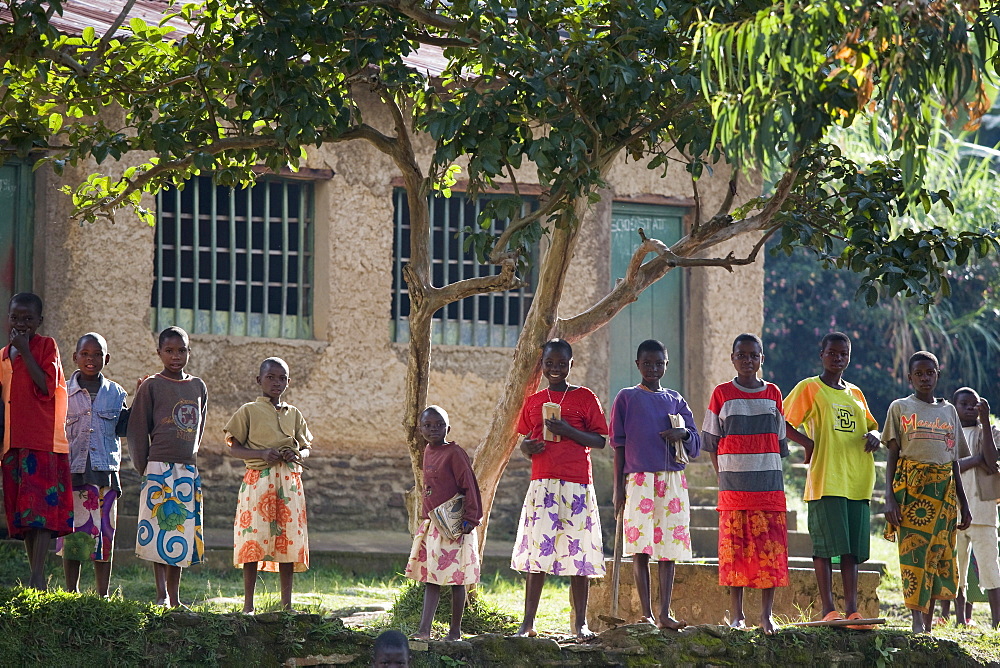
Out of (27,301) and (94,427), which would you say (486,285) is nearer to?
(94,427)

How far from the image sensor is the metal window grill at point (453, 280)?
440 inches

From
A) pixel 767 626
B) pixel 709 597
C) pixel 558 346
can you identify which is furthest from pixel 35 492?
pixel 709 597

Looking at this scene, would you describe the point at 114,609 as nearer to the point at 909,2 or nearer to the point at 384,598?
the point at 384,598

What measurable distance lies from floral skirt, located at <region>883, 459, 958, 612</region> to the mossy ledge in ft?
1.25

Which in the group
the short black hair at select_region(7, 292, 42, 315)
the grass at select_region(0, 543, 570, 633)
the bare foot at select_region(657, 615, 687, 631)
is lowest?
the grass at select_region(0, 543, 570, 633)

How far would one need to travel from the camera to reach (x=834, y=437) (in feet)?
23.7

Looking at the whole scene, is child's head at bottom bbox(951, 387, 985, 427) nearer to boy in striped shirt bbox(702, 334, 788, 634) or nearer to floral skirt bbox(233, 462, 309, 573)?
boy in striped shirt bbox(702, 334, 788, 634)

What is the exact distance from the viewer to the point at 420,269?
7.70 meters

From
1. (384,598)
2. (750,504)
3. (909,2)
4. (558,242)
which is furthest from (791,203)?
(384,598)

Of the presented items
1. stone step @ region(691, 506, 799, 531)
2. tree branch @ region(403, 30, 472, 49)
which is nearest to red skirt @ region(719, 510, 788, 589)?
tree branch @ region(403, 30, 472, 49)

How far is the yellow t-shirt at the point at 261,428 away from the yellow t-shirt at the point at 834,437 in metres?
2.61

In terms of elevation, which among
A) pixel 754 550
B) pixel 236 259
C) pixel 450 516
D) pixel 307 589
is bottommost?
pixel 307 589

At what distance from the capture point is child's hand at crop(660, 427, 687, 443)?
684 cm

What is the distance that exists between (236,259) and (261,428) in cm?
408
